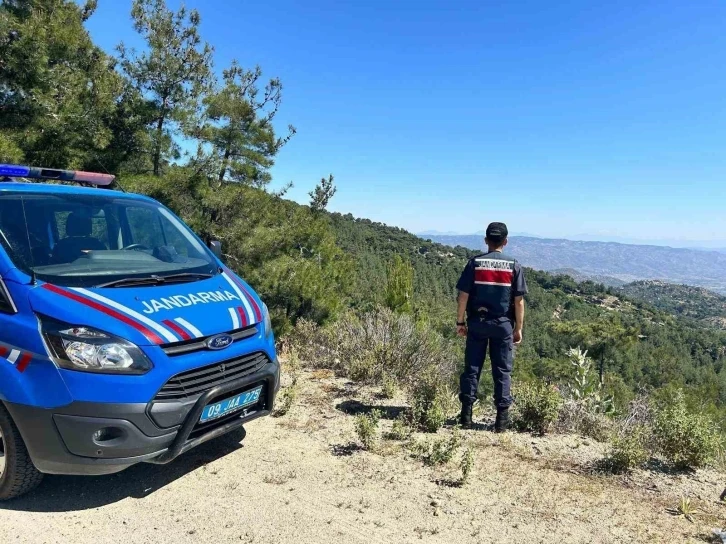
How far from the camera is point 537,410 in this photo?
14.5 feet

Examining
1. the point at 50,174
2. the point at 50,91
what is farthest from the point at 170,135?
the point at 50,174

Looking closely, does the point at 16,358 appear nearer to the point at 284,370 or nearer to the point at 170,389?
the point at 170,389

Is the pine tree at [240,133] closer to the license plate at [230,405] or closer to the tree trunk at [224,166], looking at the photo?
the tree trunk at [224,166]

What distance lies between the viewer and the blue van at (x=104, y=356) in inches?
104

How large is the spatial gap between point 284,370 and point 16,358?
387 centimetres

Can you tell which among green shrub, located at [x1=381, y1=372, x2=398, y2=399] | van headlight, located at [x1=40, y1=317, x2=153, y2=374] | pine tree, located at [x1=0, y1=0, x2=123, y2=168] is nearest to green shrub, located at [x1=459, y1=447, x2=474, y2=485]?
green shrub, located at [x1=381, y1=372, x2=398, y2=399]

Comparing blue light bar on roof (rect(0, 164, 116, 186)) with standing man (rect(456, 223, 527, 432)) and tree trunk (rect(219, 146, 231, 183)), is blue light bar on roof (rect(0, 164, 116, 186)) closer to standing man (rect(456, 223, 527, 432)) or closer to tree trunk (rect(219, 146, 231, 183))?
standing man (rect(456, 223, 527, 432))

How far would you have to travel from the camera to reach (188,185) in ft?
34.6

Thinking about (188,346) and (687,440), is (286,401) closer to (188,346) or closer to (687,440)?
(188,346)

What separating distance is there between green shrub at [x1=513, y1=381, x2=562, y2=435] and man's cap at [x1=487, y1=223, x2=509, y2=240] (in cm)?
154

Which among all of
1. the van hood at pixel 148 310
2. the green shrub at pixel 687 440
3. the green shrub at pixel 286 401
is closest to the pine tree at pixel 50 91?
the green shrub at pixel 286 401

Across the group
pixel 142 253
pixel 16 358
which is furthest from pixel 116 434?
pixel 142 253

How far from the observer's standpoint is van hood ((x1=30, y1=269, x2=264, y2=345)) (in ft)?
8.99

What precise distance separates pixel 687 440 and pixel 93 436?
4258 mm
